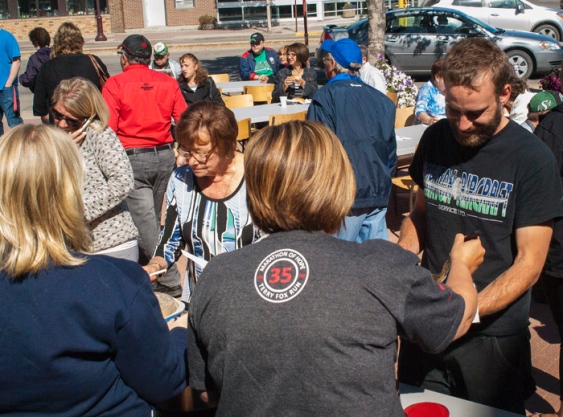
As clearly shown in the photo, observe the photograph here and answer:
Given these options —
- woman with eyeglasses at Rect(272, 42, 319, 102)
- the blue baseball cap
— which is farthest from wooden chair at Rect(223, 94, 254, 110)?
the blue baseball cap

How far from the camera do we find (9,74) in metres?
9.32

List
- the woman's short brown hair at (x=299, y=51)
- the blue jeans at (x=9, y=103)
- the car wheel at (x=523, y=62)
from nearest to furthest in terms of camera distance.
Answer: the blue jeans at (x=9, y=103), the woman's short brown hair at (x=299, y=51), the car wheel at (x=523, y=62)

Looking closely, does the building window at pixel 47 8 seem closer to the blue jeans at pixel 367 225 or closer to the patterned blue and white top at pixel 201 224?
the blue jeans at pixel 367 225

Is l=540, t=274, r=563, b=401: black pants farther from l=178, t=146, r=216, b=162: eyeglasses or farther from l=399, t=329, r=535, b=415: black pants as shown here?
l=178, t=146, r=216, b=162: eyeglasses

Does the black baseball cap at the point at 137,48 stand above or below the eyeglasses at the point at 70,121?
above

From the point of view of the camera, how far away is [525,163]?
2393 mm

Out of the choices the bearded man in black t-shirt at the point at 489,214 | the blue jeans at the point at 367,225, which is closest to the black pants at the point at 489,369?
the bearded man in black t-shirt at the point at 489,214

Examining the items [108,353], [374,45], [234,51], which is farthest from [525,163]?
[234,51]

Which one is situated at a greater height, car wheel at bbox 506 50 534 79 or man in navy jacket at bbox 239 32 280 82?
man in navy jacket at bbox 239 32 280 82

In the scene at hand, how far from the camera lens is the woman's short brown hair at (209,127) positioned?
3.18m

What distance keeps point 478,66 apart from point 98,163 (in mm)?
2221

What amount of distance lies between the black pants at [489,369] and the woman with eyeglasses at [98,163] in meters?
1.94

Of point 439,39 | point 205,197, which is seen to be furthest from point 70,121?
point 439,39

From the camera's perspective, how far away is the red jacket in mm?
5527
